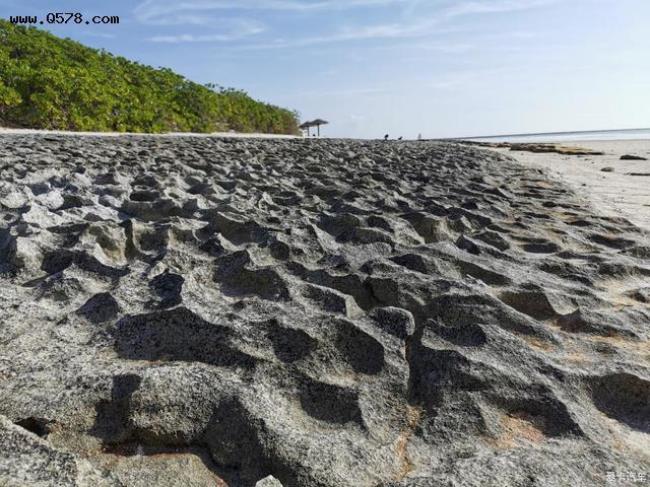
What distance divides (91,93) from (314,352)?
703 inches

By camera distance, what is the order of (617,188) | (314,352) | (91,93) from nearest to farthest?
1. (314,352)
2. (617,188)
3. (91,93)

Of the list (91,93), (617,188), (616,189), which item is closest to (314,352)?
(616,189)

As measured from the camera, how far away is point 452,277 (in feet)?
10.0

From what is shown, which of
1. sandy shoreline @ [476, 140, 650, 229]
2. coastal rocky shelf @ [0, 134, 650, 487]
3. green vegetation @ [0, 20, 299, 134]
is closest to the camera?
coastal rocky shelf @ [0, 134, 650, 487]

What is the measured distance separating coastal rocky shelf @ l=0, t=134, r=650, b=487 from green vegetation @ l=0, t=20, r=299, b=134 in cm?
1365

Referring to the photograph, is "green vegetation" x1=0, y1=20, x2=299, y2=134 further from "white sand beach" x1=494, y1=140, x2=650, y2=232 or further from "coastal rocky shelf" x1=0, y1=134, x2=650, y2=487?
"white sand beach" x1=494, y1=140, x2=650, y2=232

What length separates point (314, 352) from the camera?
208 cm

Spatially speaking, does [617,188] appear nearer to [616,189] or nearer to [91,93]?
[616,189]

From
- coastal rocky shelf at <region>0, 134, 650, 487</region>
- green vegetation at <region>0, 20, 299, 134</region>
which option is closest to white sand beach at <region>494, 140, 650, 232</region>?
coastal rocky shelf at <region>0, 134, 650, 487</region>

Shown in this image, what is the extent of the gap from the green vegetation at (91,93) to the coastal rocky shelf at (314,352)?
13647 mm

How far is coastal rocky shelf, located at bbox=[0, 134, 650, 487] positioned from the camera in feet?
5.11

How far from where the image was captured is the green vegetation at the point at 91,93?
15.8 metres

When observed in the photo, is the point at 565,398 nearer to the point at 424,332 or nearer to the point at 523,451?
the point at 523,451

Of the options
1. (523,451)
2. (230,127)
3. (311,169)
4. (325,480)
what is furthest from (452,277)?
(230,127)
